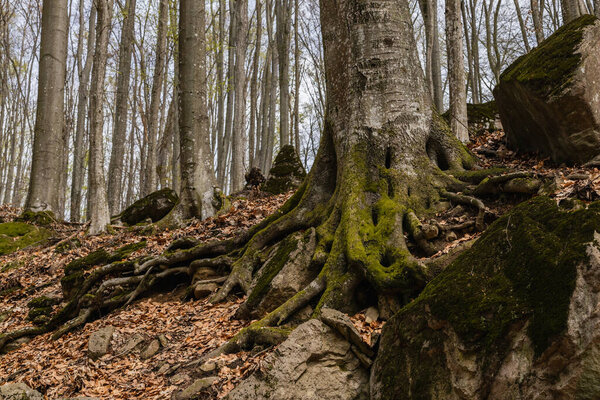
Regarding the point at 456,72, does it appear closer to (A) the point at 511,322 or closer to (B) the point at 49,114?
(A) the point at 511,322

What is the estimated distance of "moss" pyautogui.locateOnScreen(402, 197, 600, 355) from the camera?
2.06 meters

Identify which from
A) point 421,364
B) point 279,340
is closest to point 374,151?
point 279,340

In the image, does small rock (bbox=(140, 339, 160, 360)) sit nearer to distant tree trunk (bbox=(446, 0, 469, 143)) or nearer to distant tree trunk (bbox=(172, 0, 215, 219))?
distant tree trunk (bbox=(172, 0, 215, 219))

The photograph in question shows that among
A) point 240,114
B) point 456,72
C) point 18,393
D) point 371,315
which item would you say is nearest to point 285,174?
point 456,72

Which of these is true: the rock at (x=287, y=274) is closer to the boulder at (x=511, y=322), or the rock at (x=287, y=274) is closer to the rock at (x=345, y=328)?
the rock at (x=345, y=328)

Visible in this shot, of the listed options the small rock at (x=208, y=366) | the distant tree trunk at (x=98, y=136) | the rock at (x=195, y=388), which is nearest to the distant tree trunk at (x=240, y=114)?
the distant tree trunk at (x=98, y=136)

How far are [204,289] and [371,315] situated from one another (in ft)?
8.72

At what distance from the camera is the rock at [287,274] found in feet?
14.4

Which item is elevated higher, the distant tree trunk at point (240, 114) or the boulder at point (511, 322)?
the distant tree trunk at point (240, 114)

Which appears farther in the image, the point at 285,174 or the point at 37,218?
the point at 285,174

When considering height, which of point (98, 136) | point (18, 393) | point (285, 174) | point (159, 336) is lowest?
point (18, 393)

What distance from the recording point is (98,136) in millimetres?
9258

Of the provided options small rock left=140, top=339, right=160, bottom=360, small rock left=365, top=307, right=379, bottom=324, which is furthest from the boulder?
small rock left=140, top=339, right=160, bottom=360

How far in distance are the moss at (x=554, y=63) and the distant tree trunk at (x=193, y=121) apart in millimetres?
5895
